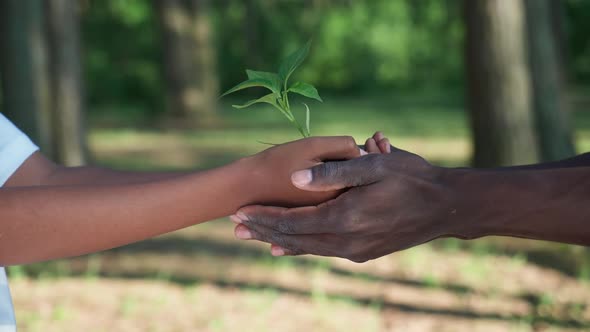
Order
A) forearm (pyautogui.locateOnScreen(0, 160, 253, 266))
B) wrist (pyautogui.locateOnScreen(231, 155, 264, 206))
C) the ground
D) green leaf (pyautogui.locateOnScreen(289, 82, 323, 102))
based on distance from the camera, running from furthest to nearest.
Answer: the ground
green leaf (pyautogui.locateOnScreen(289, 82, 323, 102))
wrist (pyautogui.locateOnScreen(231, 155, 264, 206))
forearm (pyautogui.locateOnScreen(0, 160, 253, 266))

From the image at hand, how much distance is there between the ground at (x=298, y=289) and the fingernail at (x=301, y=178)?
2.95 meters

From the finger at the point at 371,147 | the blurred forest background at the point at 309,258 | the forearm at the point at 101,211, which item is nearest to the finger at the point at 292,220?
the forearm at the point at 101,211

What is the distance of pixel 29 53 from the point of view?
7.45 metres

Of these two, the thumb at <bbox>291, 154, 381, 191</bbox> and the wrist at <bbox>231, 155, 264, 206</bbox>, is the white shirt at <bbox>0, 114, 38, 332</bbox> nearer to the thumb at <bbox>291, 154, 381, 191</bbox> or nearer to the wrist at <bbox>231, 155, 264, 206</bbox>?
the wrist at <bbox>231, 155, 264, 206</bbox>

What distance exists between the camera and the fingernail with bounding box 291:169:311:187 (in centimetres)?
203

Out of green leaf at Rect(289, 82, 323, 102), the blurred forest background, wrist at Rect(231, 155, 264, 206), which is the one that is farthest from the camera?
the blurred forest background

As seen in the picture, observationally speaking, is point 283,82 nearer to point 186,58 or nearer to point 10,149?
point 10,149

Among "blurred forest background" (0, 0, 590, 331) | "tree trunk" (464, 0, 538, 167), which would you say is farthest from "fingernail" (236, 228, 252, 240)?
"tree trunk" (464, 0, 538, 167)

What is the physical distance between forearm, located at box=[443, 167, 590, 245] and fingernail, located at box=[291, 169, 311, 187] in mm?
358

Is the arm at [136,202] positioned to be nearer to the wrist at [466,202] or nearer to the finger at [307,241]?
the finger at [307,241]

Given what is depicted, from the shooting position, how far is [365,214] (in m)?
2.10

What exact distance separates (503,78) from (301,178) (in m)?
5.48

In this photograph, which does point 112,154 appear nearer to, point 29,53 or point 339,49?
point 29,53

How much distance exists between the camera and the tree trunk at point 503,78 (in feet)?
23.4
